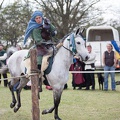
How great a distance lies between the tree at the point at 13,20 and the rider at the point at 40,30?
963 inches

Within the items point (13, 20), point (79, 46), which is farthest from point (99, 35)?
point (79, 46)

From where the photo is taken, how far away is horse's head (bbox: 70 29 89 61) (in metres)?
7.29

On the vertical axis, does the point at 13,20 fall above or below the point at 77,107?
above

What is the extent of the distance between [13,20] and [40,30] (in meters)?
28.6

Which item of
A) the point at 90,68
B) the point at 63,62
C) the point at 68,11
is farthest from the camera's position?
the point at 68,11

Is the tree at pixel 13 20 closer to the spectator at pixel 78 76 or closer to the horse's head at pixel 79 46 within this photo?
the spectator at pixel 78 76

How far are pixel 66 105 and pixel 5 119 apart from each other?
2288mm

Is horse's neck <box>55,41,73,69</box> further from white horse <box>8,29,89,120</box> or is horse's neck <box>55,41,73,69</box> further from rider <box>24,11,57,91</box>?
rider <box>24,11,57,91</box>

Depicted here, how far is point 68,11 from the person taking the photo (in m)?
31.6

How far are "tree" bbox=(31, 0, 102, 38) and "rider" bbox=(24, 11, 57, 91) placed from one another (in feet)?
78.1

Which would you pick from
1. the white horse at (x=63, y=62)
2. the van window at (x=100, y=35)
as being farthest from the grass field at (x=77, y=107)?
the van window at (x=100, y=35)

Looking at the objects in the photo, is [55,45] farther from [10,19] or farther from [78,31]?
[10,19]

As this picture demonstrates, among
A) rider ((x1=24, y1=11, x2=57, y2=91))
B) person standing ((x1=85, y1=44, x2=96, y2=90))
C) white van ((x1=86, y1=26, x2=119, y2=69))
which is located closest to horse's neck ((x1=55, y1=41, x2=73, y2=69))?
rider ((x1=24, y1=11, x2=57, y2=91))

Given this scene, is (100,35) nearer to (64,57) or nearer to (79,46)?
(64,57)
